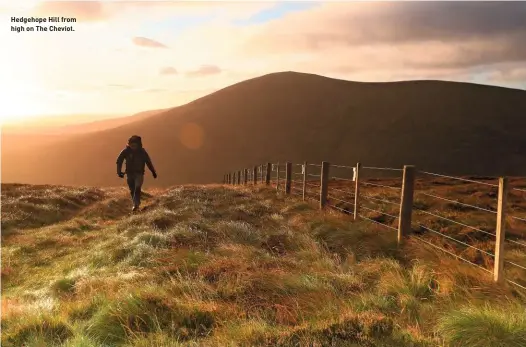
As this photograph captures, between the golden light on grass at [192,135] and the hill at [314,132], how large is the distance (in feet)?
1.14

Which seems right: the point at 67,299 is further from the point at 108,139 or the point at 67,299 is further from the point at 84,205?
the point at 108,139

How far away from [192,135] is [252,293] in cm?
12753

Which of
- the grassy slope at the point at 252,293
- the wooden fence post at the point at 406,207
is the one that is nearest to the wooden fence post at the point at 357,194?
the grassy slope at the point at 252,293

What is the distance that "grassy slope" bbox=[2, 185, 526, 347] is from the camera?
159 inches

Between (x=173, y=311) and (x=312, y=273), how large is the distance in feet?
6.63

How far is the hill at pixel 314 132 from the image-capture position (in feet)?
351

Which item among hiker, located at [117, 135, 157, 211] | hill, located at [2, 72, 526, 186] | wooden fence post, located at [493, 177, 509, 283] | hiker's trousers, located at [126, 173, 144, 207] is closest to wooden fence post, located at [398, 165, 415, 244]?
wooden fence post, located at [493, 177, 509, 283]

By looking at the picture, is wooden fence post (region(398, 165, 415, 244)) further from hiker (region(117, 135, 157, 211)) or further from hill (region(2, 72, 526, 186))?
hill (region(2, 72, 526, 186))

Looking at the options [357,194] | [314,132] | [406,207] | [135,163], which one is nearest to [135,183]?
[135,163]

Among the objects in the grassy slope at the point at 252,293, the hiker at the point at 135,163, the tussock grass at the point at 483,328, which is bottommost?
the grassy slope at the point at 252,293

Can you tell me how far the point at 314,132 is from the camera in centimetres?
12169

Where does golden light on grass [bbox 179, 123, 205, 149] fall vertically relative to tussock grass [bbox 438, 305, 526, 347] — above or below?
above

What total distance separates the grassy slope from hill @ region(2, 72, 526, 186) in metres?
94.4

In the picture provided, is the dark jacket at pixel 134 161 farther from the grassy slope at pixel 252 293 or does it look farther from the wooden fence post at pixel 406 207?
the wooden fence post at pixel 406 207
